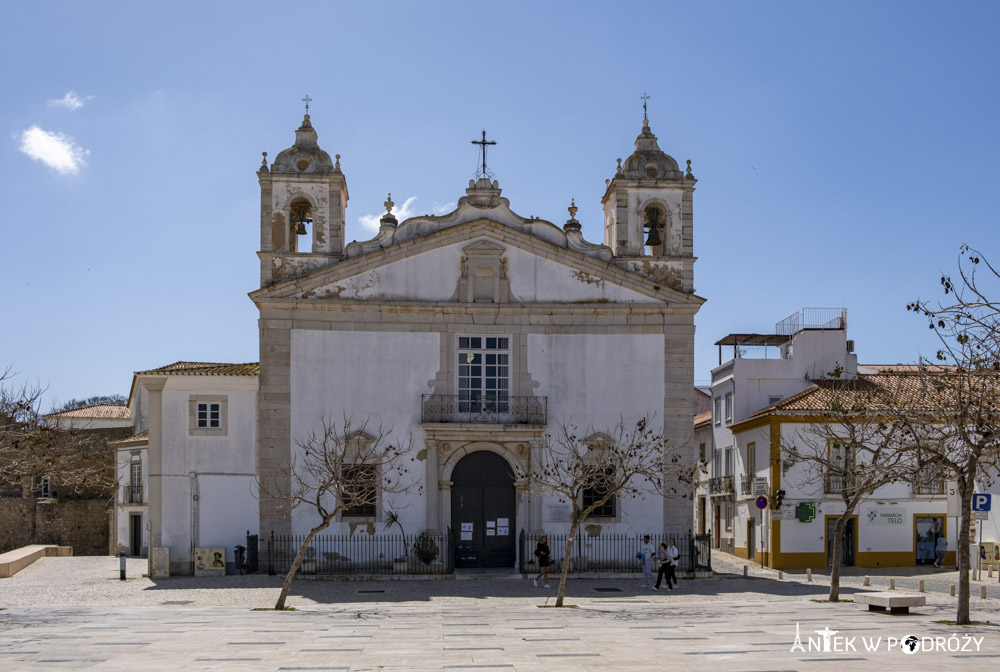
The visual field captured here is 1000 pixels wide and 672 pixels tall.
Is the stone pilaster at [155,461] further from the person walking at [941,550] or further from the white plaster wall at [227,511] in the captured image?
the person walking at [941,550]

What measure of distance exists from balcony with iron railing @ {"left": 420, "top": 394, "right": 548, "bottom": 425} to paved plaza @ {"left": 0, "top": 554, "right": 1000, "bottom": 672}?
12.8ft

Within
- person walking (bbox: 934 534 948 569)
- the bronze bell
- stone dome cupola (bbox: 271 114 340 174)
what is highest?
stone dome cupola (bbox: 271 114 340 174)

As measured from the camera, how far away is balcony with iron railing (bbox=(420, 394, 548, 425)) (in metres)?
26.7

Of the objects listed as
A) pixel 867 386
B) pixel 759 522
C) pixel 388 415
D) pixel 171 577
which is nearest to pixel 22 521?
pixel 171 577

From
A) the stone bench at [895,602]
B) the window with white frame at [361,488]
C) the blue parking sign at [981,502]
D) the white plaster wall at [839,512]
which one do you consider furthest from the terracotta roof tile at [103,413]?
the stone bench at [895,602]

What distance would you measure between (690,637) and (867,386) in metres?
18.3

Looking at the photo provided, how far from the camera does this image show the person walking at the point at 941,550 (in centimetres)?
3066

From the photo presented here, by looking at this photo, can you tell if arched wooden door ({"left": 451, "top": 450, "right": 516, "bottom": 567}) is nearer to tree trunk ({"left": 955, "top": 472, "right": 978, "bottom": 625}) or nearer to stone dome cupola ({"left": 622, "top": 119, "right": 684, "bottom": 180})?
stone dome cupola ({"left": 622, "top": 119, "right": 684, "bottom": 180})

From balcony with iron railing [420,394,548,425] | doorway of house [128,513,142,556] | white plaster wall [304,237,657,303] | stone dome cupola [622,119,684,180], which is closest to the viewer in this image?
balcony with iron railing [420,394,548,425]

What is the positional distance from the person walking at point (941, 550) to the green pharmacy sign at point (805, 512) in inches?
144

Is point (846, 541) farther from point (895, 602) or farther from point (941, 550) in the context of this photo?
point (895, 602)

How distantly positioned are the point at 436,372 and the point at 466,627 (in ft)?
36.5

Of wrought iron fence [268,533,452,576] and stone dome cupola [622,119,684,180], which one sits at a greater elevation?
stone dome cupola [622,119,684,180]

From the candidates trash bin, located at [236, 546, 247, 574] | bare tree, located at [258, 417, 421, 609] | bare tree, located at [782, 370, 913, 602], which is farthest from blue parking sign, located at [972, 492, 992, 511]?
trash bin, located at [236, 546, 247, 574]
